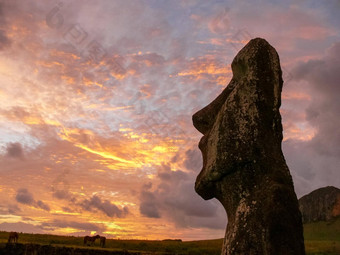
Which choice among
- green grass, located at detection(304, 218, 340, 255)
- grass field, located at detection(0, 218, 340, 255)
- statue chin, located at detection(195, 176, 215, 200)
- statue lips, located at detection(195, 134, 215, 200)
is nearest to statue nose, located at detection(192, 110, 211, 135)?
statue lips, located at detection(195, 134, 215, 200)

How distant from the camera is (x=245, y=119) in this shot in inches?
281

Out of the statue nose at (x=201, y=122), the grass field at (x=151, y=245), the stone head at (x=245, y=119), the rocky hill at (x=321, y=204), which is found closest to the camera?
the stone head at (x=245, y=119)

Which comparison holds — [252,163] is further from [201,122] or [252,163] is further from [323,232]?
[323,232]

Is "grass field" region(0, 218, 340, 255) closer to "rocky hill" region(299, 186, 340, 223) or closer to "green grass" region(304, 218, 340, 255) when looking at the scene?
"green grass" region(304, 218, 340, 255)

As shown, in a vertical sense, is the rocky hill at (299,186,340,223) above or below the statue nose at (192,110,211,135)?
above

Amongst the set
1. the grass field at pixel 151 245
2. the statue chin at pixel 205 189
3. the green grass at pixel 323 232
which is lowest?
the grass field at pixel 151 245

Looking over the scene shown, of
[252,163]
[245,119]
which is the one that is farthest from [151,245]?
[245,119]

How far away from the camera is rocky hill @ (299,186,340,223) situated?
6988 cm

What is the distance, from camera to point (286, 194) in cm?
643

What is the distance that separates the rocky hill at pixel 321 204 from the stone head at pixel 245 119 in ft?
230

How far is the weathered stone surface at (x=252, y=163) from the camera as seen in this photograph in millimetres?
6223

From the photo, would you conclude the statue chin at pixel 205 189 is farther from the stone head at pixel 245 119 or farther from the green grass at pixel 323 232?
the green grass at pixel 323 232

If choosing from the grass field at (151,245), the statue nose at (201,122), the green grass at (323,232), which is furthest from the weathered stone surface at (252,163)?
the green grass at (323,232)

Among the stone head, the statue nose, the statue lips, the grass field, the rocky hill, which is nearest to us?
the stone head
